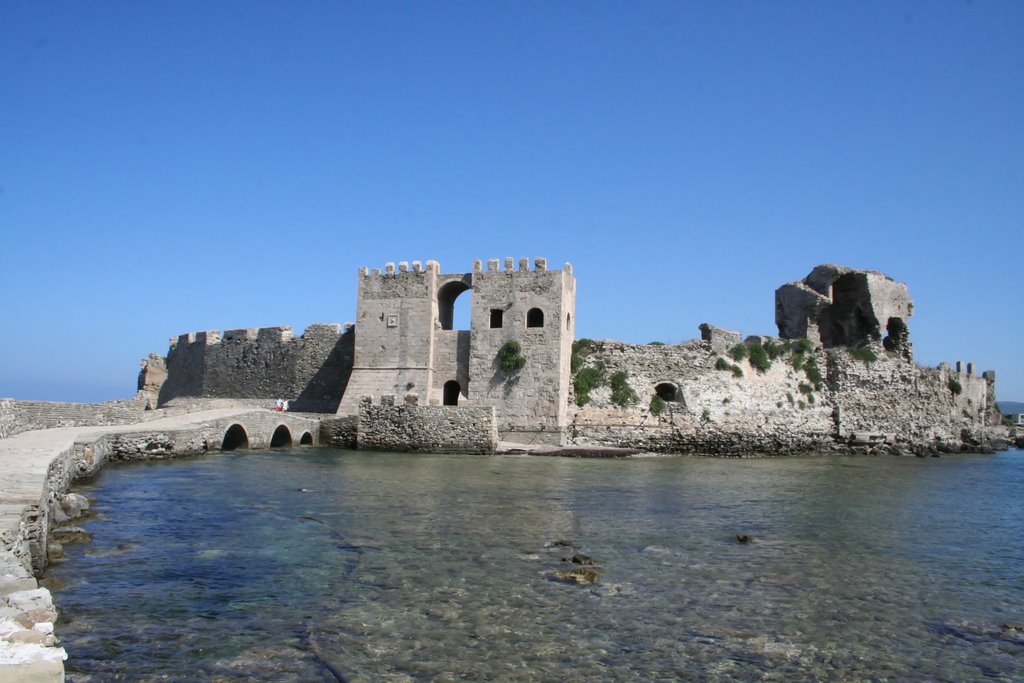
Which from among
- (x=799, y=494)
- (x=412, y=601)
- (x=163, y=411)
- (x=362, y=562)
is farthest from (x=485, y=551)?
(x=163, y=411)

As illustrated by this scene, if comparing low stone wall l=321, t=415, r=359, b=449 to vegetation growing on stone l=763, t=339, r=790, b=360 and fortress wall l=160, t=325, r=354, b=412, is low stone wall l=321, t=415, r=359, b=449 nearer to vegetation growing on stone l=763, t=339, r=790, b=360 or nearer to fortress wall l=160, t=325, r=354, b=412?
fortress wall l=160, t=325, r=354, b=412

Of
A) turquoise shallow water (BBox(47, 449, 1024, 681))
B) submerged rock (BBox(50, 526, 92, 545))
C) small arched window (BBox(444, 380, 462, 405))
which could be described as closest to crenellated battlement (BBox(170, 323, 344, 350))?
small arched window (BBox(444, 380, 462, 405))

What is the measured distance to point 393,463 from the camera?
20844 mm

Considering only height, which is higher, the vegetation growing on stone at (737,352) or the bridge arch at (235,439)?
the vegetation growing on stone at (737,352)

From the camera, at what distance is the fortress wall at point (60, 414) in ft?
50.3

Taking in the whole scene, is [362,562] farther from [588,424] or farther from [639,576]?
[588,424]

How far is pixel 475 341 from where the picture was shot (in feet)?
89.4

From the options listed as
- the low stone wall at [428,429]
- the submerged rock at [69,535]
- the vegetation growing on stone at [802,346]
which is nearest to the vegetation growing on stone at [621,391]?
the low stone wall at [428,429]

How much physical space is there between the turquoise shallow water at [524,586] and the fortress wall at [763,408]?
11.4m

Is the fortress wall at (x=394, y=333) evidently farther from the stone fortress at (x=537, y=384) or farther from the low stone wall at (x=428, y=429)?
the low stone wall at (x=428, y=429)

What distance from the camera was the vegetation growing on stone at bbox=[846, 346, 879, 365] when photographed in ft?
103

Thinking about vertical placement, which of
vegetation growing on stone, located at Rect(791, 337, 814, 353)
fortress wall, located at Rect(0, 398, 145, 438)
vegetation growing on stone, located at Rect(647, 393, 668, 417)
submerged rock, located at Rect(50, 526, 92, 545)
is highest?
vegetation growing on stone, located at Rect(791, 337, 814, 353)

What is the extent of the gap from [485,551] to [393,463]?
450 inches

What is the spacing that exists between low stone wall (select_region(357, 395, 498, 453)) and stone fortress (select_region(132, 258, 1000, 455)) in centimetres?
4
